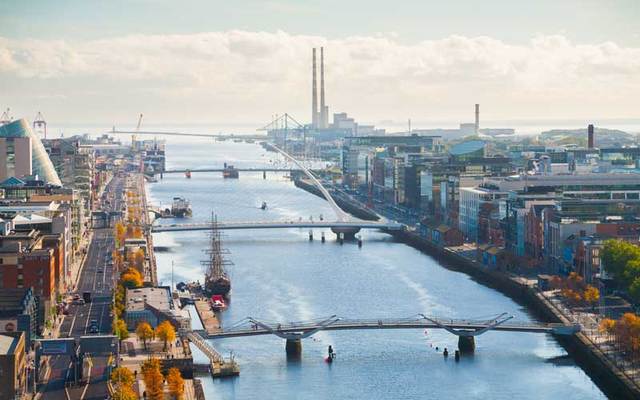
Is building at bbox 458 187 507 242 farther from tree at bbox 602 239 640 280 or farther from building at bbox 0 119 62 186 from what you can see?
A: building at bbox 0 119 62 186

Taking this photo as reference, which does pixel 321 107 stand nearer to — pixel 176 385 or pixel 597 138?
pixel 597 138

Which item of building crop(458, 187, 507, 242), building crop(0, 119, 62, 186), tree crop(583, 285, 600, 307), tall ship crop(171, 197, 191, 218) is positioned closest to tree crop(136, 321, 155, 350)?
tree crop(583, 285, 600, 307)

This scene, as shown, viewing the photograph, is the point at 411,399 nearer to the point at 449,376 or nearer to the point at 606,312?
the point at 449,376

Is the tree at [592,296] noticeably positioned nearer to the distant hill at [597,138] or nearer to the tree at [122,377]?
the tree at [122,377]

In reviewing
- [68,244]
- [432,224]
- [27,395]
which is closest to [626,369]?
[27,395]

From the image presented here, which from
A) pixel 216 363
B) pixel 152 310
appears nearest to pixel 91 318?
pixel 152 310

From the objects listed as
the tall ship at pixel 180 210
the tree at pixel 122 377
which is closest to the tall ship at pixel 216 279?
the tree at pixel 122 377
